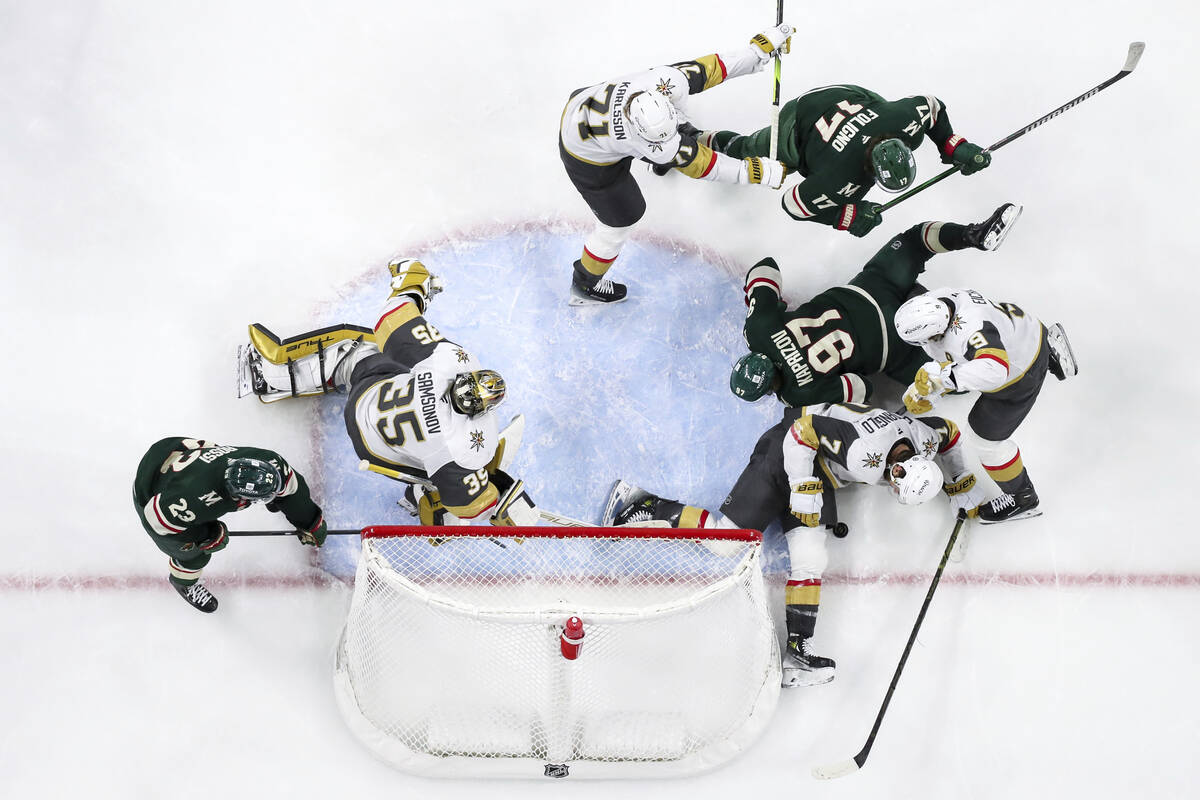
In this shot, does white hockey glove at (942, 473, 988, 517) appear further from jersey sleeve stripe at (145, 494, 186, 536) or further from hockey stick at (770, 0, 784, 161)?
jersey sleeve stripe at (145, 494, 186, 536)

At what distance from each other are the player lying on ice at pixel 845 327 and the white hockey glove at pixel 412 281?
4.21ft

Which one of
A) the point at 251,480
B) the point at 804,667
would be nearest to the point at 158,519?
Result: the point at 251,480

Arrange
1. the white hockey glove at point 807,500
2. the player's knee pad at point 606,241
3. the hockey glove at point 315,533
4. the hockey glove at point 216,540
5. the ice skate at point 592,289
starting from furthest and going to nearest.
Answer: the ice skate at point 592,289, the player's knee pad at point 606,241, the hockey glove at point 315,533, the white hockey glove at point 807,500, the hockey glove at point 216,540

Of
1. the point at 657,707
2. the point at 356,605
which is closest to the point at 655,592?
the point at 657,707

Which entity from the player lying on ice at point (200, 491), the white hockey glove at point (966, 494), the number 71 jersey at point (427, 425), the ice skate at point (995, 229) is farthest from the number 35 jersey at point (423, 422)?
the ice skate at point (995, 229)

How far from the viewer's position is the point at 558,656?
410 centimetres

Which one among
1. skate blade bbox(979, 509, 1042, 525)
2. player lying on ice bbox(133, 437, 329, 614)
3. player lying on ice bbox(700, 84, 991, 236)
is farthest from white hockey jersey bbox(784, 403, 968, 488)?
player lying on ice bbox(133, 437, 329, 614)

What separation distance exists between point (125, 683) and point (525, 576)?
1.70m

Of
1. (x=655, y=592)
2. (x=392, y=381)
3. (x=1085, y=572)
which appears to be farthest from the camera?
(x=1085, y=572)

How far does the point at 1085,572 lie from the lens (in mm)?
4820

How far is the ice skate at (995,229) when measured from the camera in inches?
180

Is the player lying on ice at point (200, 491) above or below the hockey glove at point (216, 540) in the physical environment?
above

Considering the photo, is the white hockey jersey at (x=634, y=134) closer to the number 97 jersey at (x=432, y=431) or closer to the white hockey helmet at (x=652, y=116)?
the white hockey helmet at (x=652, y=116)

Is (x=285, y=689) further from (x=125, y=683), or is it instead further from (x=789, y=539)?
(x=789, y=539)
